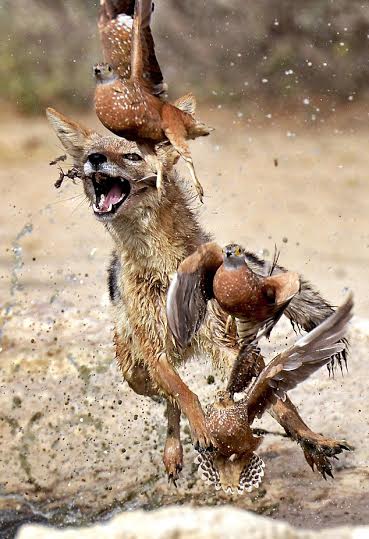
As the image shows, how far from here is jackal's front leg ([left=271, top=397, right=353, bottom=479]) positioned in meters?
7.03

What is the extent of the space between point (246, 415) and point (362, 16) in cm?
1244

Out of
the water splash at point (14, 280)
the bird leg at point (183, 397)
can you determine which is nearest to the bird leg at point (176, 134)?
the bird leg at point (183, 397)

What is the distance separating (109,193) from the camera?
743 centimetres

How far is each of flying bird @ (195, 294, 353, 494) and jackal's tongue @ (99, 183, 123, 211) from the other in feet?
4.58

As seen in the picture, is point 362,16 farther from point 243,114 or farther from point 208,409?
point 208,409

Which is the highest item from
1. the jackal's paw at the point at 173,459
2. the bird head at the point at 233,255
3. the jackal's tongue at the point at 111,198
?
the jackal's tongue at the point at 111,198

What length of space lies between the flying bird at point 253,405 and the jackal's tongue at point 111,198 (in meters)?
1.40

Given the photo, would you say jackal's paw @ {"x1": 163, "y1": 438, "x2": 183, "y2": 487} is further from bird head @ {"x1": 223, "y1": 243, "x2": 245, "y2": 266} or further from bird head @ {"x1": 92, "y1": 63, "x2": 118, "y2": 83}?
bird head @ {"x1": 92, "y1": 63, "x2": 118, "y2": 83}

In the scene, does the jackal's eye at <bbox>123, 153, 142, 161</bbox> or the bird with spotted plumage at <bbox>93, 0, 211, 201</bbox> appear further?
the jackal's eye at <bbox>123, 153, 142, 161</bbox>

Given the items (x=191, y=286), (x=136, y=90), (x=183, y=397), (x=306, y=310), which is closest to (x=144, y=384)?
(x=183, y=397)

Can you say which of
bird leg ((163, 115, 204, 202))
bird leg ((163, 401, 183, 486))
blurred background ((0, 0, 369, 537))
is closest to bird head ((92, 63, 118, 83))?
bird leg ((163, 115, 204, 202))

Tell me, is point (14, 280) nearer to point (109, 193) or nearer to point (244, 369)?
point (109, 193)

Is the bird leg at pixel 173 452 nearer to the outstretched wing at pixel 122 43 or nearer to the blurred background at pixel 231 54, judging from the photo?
the outstretched wing at pixel 122 43

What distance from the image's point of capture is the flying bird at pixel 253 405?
630 cm
